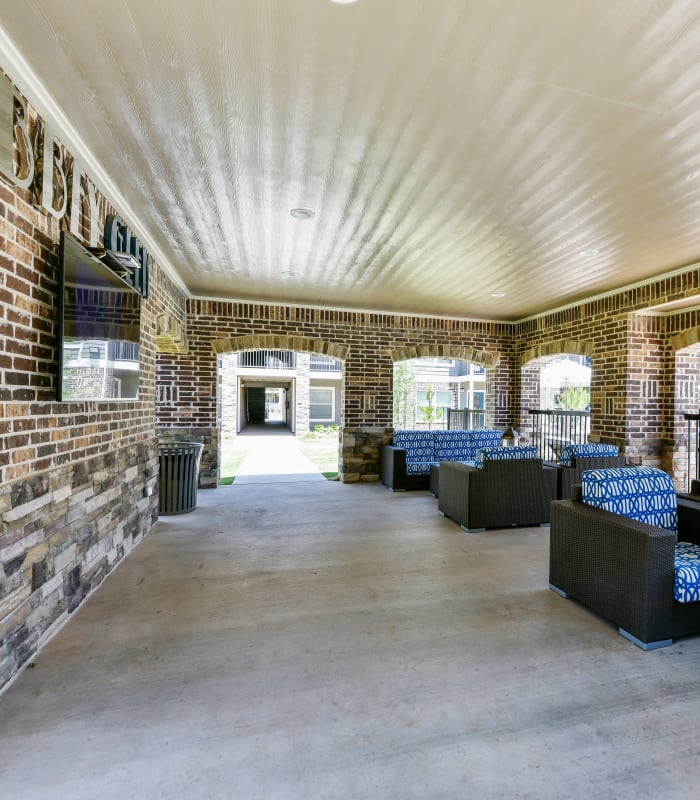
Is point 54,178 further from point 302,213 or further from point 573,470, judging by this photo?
point 573,470

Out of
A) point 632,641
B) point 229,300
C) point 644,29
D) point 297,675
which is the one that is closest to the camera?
point 644,29

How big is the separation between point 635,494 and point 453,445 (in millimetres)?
3782

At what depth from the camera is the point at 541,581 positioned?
10.1ft

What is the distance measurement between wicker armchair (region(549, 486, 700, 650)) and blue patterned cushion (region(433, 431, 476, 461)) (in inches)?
141

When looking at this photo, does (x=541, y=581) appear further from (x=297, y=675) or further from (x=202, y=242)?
(x=202, y=242)

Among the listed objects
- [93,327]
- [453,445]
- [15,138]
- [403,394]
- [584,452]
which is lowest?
[453,445]

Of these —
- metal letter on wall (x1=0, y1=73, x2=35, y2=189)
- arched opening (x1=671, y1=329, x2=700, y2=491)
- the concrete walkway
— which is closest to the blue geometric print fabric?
the concrete walkway

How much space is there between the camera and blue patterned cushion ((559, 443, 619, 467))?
4.78 meters

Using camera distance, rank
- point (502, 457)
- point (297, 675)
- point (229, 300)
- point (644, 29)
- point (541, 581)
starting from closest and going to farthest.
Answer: point (644, 29) < point (297, 675) < point (541, 581) < point (502, 457) < point (229, 300)

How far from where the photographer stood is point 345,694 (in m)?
1.88

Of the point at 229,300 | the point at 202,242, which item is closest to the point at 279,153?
the point at 202,242

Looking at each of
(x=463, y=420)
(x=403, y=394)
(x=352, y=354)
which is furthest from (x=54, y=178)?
(x=403, y=394)

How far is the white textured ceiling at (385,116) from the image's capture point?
1.68 metres

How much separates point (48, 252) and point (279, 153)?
4.77 ft
